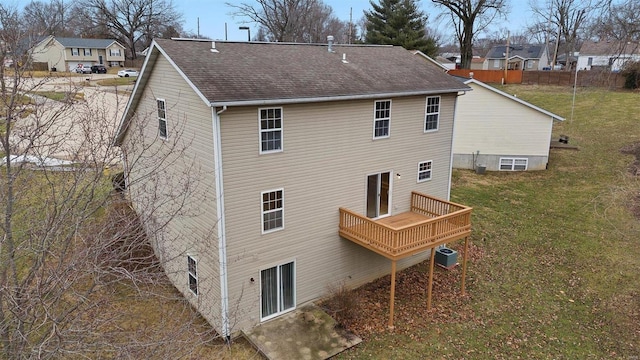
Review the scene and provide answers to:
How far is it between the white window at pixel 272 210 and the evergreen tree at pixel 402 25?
3665cm

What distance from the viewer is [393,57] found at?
17.4 m

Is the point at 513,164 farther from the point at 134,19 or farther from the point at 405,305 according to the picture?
the point at 134,19

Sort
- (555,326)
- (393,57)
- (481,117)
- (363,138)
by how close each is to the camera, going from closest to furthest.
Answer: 1. (555,326)
2. (363,138)
3. (393,57)
4. (481,117)

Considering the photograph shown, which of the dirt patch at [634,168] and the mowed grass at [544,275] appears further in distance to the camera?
the dirt patch at [634,168]

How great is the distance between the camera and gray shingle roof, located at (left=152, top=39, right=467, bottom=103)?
11570mm

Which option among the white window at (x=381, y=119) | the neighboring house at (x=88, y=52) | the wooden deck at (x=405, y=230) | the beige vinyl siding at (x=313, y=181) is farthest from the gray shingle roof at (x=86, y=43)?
the wooden deck at (x=405, y=230)

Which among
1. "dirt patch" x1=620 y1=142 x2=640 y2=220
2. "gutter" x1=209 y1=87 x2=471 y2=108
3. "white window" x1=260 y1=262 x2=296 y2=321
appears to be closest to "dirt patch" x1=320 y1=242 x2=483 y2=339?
"white window" x1=260 y1=262 x2=296 y2=321

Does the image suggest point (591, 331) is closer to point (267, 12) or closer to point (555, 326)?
point (555, 326)

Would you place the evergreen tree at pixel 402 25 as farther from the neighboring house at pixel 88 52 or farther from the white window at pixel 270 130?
the neighboring house at pixel 88 52

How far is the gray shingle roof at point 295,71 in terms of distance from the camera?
11.6 m

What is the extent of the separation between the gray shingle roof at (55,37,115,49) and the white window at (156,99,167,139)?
67804mm

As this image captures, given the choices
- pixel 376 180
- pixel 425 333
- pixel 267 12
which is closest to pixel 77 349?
pixel 425 333

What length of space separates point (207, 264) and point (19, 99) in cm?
656

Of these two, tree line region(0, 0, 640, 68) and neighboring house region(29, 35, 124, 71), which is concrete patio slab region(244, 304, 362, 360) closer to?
tree line region(0, 0, 640, 68)
